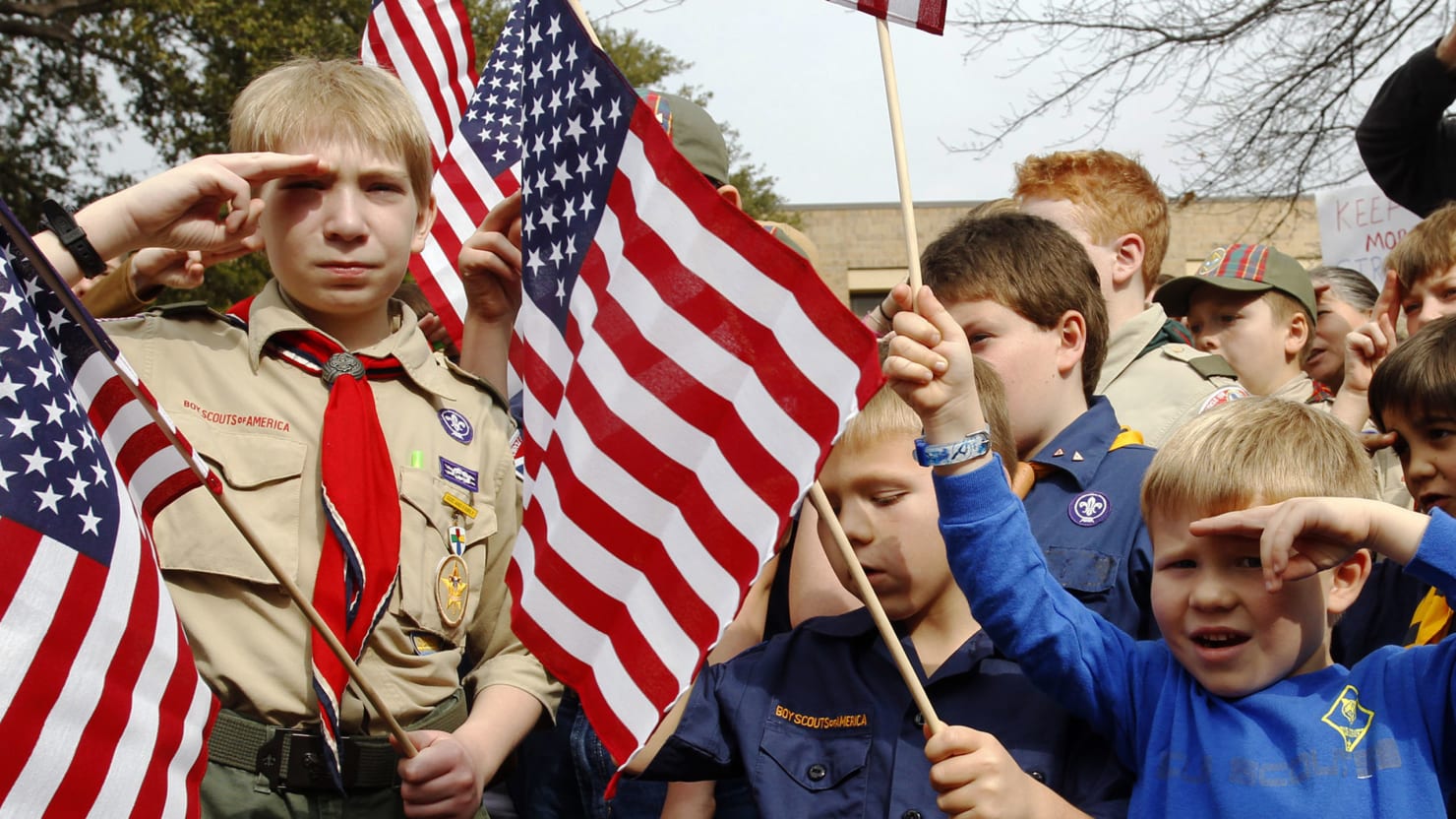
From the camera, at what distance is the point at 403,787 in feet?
8.94

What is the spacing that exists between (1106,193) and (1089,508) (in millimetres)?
1899

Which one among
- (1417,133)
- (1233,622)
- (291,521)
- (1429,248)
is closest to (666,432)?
(291,521)

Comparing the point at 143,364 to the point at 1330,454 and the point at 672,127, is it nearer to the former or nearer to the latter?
the point at 672,127

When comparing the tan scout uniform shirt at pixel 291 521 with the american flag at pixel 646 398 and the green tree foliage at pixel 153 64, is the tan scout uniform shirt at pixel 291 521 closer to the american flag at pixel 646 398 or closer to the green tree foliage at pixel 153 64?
the american flag at pixel 646 398

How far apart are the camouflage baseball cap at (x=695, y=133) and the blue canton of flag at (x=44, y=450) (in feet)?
6.82

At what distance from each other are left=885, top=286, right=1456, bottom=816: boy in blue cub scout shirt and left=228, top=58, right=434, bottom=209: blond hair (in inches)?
50.9

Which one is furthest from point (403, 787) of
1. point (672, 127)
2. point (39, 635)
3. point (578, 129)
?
point (672, 127)

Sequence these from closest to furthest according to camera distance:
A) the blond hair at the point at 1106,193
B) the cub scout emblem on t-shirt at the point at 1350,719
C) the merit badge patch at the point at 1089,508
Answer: the cub scout emblem on t-shirt at the point at 1350,719, the merit badge patch at the point at 1089,508, the blond hair at the point at 1106,193

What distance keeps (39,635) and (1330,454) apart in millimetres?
2152

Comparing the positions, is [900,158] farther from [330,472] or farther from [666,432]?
[330,472]

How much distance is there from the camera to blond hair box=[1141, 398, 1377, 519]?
2.57 metres

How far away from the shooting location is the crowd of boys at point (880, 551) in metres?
2.51

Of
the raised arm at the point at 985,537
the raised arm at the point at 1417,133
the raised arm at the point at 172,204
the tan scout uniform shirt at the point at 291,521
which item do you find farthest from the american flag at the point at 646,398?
the raised arm at the point at 1417,133

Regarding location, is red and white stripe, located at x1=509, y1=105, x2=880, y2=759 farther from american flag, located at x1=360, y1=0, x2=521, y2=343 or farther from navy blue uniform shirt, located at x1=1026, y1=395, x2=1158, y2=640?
american flag, located at x1=360, y1=0, x2=521, y2=343
